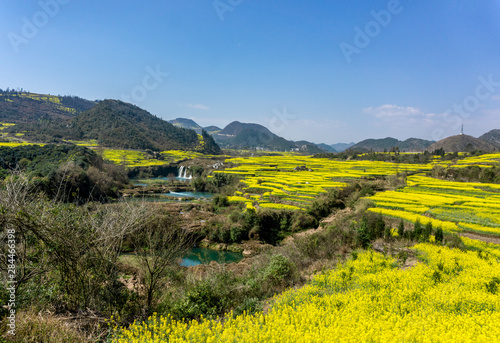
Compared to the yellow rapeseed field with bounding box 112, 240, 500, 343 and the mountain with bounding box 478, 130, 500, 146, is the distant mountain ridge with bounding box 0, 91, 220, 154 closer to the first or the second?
the yellow rapeseed field with bounding box 112, 240, 500, 343

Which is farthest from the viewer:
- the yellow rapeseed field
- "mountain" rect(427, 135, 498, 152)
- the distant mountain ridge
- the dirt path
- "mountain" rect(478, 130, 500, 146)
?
"mountain" rect(478, 130, 500, 146)

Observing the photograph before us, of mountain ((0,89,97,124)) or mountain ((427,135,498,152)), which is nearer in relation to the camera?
mountain ((427,135,498,152))

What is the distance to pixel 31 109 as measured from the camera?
139m

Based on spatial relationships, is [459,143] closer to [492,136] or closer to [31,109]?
[492,136]

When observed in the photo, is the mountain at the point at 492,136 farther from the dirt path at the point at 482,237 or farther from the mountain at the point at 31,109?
the mountain at the point at 31,109

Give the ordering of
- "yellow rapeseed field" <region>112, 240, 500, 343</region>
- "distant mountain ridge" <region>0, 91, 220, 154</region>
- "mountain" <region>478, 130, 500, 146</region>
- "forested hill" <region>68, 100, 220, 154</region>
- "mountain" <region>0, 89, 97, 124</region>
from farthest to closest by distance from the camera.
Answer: "mountain" <region>478, 130, 500, 146</region>, "mountain" <region>0, 89, 97, 124</region>, "forested hill" <region>68, 100, 220, 154</region>, "distant mountain ridge" <region>0, 91, 220, 154</region>, "yellow rapeseed field" <region>112, 240, 500, 343</region>

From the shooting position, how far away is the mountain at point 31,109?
379 ft

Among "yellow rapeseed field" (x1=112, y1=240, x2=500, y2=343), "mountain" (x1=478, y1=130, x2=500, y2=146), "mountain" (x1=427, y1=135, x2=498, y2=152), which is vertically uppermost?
"mountain" (x1=478, y1=130, x2=500, y2=146)

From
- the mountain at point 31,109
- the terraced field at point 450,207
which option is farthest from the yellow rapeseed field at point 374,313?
the mountain at point 31,109

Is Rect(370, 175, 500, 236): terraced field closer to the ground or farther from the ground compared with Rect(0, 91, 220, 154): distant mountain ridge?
closer to the ground

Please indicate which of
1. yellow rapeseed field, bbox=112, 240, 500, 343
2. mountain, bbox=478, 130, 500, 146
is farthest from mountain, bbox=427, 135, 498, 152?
yellow rapeseed field, bbox=112, 240, 500, 343

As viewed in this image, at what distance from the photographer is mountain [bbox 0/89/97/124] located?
11538 cm

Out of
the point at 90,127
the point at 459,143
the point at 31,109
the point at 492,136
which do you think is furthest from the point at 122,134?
the point at 492,136

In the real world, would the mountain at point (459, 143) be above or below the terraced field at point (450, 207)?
above
